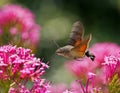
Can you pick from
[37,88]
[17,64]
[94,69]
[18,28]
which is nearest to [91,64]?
[94,69]

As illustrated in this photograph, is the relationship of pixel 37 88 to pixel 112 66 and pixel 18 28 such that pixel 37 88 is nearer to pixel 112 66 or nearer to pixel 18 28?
pixel 112 66

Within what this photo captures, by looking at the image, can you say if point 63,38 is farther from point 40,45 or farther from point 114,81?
point 114,81

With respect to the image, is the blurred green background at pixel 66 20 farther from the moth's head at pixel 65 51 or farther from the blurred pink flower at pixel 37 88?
the blurred pink flower at pixel 37 88

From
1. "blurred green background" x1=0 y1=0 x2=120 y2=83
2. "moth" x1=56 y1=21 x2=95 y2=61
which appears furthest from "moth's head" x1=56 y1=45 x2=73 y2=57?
"blurred green background" x1=0 y1=0 x2=120 y2=83

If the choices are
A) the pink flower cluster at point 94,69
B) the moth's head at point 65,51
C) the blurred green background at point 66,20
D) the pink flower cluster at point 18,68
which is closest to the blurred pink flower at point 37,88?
the pink flower cluster at point 18,68

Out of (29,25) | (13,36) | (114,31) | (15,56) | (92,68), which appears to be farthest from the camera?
(114,31)

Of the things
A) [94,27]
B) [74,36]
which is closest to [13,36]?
[74,36]
